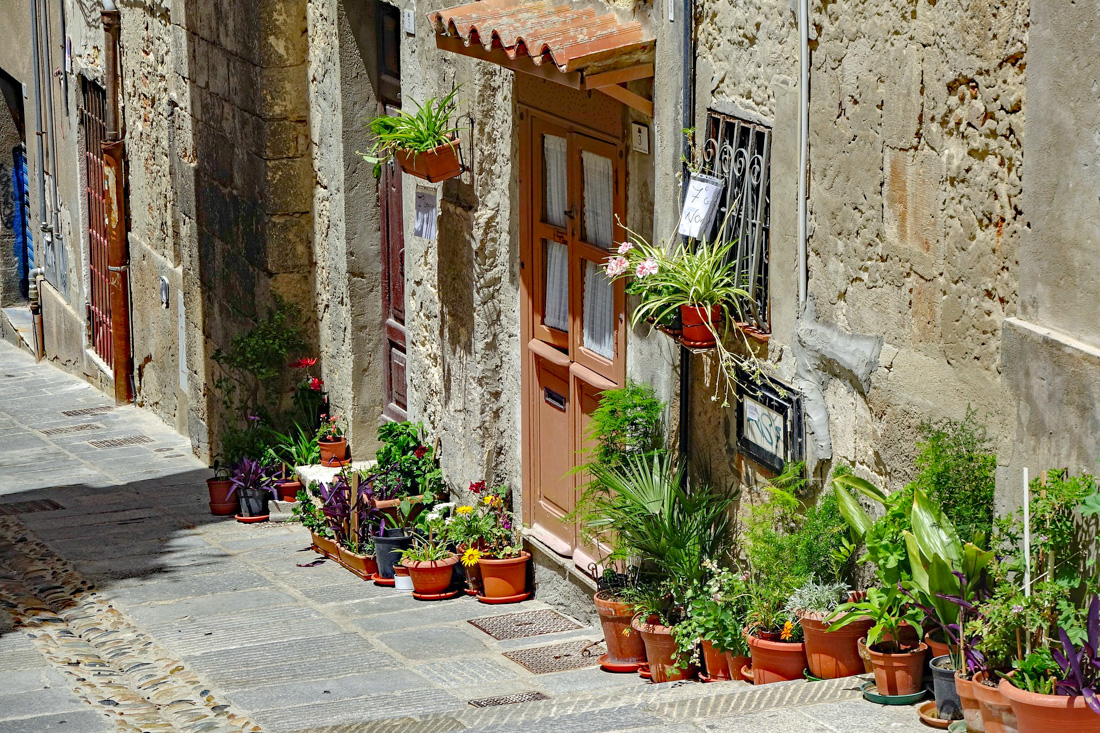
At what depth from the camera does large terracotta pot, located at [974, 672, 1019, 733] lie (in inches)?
146

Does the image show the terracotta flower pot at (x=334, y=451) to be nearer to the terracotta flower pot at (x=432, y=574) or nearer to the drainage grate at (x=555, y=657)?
the terracotta flower pot at (x=432, y=574)

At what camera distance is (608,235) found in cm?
654

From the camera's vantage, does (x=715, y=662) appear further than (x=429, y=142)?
No

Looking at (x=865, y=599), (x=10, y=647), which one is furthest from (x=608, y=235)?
(x=10, y=647)

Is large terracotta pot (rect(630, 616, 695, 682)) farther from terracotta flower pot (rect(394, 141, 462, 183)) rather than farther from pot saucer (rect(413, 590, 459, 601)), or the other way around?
terracotta flower pot (rect(394, 141, 462, 183))

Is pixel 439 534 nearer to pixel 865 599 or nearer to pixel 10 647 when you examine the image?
pixel 10 647

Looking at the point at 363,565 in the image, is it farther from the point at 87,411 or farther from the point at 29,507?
the point at 87,411

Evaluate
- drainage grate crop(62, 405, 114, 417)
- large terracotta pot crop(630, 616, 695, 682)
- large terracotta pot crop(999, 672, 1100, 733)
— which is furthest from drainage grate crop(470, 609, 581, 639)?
drainage grate crop(62, 405, 114, 417)

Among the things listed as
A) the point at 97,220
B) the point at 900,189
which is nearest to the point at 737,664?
the point at 900,189

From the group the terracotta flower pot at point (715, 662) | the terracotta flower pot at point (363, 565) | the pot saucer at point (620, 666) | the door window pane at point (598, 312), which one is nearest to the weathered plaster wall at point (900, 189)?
the terracotta flower pot at point (715, 662)

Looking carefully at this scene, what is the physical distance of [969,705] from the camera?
12.8 feet

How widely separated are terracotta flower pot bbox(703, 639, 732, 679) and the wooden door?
4.13 feet

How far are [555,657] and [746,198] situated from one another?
7.44 ft

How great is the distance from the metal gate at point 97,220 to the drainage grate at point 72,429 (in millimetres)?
1064
